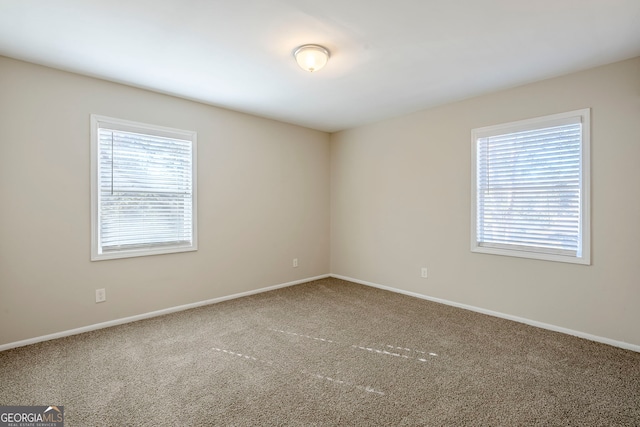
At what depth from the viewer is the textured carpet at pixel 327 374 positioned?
1856 millimetres

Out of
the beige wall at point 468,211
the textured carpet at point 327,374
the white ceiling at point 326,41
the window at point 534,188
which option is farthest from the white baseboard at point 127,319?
the window at point 534,188

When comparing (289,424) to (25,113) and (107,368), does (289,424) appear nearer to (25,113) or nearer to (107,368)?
(107,368)

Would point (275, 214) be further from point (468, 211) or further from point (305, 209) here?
point (468, 211)

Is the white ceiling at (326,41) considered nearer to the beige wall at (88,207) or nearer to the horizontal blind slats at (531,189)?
the beige wall at (88,207)

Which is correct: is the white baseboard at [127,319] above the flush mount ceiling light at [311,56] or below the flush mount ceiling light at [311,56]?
below

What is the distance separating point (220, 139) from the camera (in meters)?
4.05

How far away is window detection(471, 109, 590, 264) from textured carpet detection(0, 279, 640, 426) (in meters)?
0.85

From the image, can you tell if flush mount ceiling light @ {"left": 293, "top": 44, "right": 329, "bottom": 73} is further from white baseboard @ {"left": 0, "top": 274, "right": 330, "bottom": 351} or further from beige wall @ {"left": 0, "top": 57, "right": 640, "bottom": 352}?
white baseboard @ {"left": 0, "top": 274, "right": 330, "bottom": 351}

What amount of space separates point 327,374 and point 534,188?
9.12 ft

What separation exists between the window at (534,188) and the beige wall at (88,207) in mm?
2592

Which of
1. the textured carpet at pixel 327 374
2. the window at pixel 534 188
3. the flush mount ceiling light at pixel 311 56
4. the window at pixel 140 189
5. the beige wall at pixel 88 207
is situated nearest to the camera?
the textured carpet at pixel 327 374

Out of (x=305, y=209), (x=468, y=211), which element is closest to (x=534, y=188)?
(x=468, y=211)

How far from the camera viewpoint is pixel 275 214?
466cm

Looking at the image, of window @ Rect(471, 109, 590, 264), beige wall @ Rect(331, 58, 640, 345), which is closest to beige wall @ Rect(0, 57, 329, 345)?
beige wall @ Rect(331, 58, 640, 345)
